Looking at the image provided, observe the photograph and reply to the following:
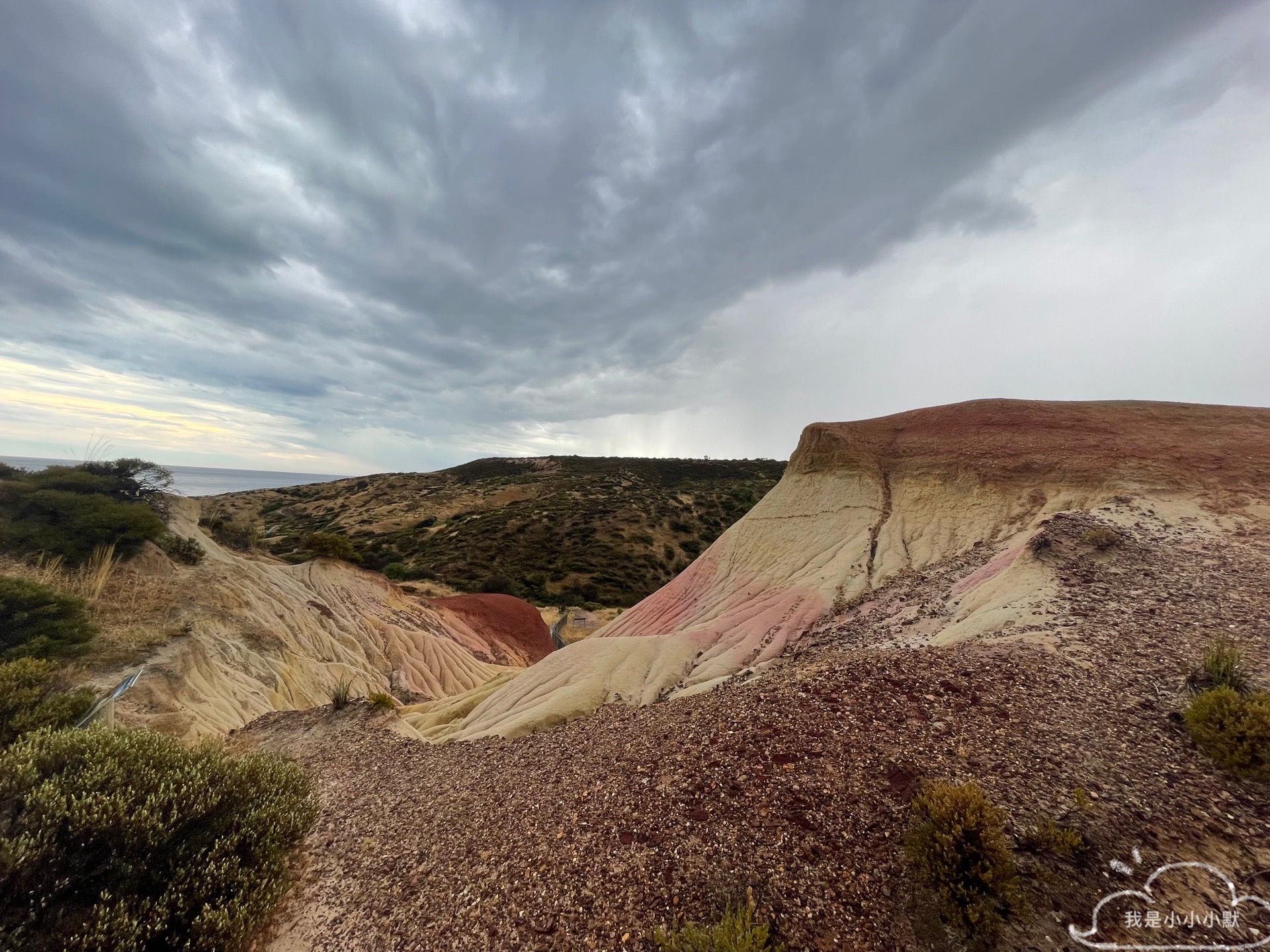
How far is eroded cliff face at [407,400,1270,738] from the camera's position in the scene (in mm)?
11094

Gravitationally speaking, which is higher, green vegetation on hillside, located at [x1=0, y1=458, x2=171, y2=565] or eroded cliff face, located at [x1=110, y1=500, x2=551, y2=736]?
green vegetation on hillside, located at [x1=0, y1=458, x2=171, y2=565]

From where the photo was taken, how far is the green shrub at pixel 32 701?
22.5 feet

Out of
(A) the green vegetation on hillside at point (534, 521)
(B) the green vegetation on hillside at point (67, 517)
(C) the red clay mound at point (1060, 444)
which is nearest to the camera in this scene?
(B) the green vegetation on hillside at point (67, 517)

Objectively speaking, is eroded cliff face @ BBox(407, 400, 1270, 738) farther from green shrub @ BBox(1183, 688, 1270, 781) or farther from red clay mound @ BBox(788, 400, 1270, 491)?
green shrub @ BBox(1183, 688, 1270, 781)

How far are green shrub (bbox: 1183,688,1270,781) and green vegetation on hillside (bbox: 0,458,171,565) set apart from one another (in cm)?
2438

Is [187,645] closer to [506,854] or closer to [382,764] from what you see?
[382,764]

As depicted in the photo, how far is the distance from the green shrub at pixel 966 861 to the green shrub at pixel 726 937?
1418 millimetres

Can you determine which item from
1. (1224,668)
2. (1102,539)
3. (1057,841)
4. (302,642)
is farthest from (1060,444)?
(302,642)

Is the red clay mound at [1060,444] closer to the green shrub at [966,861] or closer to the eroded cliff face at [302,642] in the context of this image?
the green shrub at [966,861]

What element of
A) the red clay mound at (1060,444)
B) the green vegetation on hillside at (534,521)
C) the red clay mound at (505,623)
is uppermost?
the red clay mound at (1060,444)

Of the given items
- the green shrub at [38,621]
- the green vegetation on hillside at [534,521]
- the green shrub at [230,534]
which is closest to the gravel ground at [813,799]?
the green shrub at [38,621]

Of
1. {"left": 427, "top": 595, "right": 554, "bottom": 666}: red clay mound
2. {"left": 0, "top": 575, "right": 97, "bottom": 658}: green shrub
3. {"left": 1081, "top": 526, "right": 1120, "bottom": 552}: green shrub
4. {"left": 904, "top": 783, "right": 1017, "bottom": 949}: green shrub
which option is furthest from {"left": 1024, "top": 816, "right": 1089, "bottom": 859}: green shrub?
{"left": 427, "top": 595, "right": 554, "bottom": 666}: red clay mound

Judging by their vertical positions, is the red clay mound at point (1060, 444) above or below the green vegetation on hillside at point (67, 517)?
above

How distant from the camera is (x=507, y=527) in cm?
5069
